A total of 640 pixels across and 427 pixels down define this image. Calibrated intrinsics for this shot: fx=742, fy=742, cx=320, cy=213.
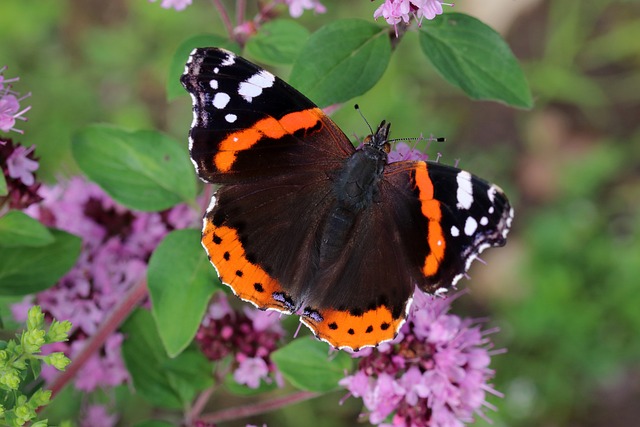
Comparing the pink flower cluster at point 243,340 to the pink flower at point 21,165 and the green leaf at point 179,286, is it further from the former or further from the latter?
the pink flower at point 21,165

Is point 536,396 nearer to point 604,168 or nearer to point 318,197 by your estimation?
point 604,168

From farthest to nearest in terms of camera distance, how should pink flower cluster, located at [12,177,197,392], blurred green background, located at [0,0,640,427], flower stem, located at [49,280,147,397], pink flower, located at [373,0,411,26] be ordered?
blurred green background, located at [0,0,640,427] → pink flower cluster, located at [12,177,197,392] → flower stem, located at [49,280,147,397] → pink flower, located at [373,0,411,26]

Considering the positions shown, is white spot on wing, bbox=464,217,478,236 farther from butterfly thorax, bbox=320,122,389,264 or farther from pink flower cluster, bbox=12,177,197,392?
pink flower cluster, bbox=12,177,197,392

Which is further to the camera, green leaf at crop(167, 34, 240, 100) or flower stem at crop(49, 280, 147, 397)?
flower stem at crop(49, 280, 147, 397)

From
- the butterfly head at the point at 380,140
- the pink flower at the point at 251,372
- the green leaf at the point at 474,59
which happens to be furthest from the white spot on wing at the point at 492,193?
the pink flower at the point at 251,372

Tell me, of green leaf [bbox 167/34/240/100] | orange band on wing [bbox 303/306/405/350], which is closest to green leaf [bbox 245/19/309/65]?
green leaf [bbox 167/34/240/100]

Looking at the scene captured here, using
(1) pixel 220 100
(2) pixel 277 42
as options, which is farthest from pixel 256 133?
(2) pixel 277 42

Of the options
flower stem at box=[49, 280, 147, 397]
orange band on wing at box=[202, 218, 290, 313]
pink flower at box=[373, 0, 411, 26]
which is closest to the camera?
pink flower at box=[373, 0, 411, 26]
